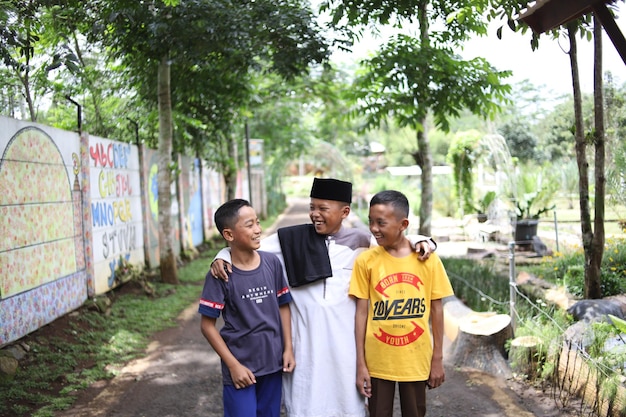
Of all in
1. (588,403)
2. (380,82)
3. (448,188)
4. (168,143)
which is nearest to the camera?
(588,403)

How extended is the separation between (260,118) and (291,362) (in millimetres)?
20293

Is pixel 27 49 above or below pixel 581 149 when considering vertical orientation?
above

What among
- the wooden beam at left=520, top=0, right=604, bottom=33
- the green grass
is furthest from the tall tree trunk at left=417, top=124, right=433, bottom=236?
the wooden beam at left=520, top=0, right=604, bottom=33

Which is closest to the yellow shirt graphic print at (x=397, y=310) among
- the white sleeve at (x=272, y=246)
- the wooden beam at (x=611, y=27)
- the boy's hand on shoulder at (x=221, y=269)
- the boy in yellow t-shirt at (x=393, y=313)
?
the boy in yellow t-shirt at (x=393, y=313)

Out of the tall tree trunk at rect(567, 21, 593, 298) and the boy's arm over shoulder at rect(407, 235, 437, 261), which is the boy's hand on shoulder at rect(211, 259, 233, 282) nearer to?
the boy's arm over shoulder at rect(407, 235, 437, 261)

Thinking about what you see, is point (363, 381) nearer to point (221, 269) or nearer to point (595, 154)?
point (221, 269)

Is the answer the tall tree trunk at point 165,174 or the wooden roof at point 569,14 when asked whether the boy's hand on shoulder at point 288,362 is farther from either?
the tall tree trunk at point 165,174

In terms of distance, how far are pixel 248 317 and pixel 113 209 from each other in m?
6.75

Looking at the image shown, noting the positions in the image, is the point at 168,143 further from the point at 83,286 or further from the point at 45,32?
the point at 45,32

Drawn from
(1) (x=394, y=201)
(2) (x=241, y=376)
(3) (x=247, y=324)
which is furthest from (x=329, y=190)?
(2) (x=241, y=376)

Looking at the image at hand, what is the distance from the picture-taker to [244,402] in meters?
3.03

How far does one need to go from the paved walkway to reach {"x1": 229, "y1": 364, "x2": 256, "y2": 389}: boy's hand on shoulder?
2.03 metres

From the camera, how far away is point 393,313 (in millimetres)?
3143

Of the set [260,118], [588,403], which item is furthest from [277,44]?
[260,118]
